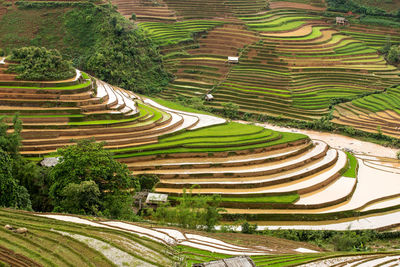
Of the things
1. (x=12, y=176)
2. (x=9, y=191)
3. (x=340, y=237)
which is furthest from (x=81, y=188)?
(x=340, y=237)

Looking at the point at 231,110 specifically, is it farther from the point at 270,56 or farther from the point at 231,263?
the point at 231,263

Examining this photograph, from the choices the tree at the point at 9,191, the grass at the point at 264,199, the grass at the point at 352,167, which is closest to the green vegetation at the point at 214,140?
the grass at the point at 352,167

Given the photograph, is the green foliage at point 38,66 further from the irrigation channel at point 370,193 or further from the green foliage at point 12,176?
the irrigation channel at point 370,193

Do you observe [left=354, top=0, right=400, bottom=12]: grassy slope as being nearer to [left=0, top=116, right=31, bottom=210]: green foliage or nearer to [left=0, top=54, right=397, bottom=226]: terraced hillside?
[left=0, top=54, right=397, bottom=226]: terraced hillside

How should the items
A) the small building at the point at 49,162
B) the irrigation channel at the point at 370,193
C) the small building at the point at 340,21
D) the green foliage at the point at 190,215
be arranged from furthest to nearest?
the small building at the point at 340,21
the irrigation channel at the point at 370,193
the small building at the point at 49,162
the green foliage at the point at 190,215

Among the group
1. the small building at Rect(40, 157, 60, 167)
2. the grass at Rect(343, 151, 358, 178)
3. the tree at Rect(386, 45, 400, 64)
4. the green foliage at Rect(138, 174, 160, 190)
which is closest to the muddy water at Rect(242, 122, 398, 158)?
the grass at Rect(343, 151, 358, 178)

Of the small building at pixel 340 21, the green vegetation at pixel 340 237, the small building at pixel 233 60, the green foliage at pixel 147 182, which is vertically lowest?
the green vegetation at pixel 340 237
